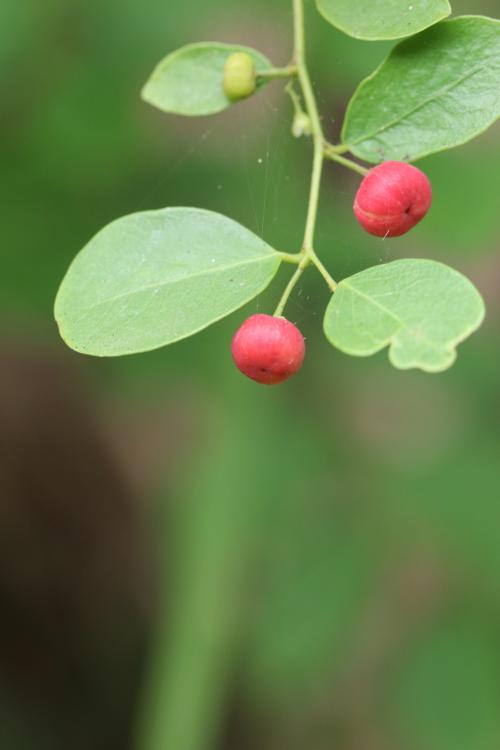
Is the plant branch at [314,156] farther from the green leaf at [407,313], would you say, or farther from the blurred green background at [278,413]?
the blurred green background at [278,413]

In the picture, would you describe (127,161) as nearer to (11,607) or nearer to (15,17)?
(15,17)

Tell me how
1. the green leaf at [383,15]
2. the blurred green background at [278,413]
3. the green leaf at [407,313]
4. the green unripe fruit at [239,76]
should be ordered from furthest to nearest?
the blurred green background at [278,413]
the green unripe fruit at [239,76]
the green leaf at [383,15]
the green leaf at [407,313]

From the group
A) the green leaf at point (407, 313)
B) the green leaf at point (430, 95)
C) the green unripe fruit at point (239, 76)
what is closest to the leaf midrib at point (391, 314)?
the green leaf at point (407, 313)

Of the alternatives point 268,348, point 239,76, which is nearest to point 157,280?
point 268,348

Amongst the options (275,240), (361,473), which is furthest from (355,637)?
(275,240)

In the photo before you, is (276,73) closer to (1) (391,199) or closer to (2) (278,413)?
(1) (391,199)

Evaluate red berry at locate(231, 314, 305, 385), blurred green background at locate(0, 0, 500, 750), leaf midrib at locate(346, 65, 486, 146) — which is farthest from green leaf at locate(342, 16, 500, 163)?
blurred green background at locate(0, 0, 500, 750)

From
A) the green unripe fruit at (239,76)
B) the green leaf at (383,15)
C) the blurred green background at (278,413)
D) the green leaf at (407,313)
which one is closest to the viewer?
the green leaf at (407,313)

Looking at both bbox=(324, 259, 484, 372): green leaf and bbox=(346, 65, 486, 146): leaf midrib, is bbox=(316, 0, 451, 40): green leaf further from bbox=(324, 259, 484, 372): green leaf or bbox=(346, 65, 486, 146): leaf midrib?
bbox=(324, 259, 484, 372): green leaf
